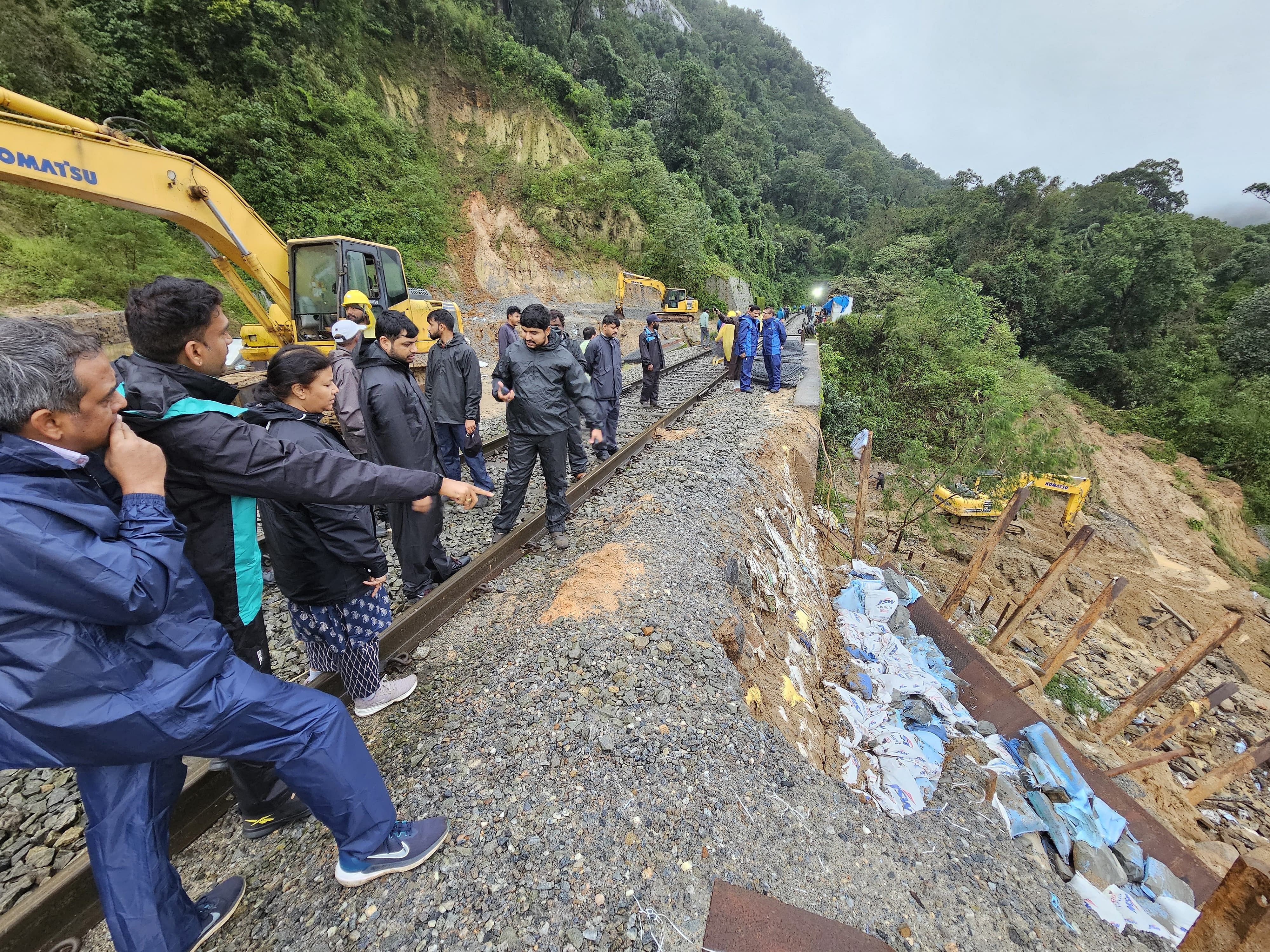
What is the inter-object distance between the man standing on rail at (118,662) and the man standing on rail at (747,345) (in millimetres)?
9866

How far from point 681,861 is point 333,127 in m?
19.0

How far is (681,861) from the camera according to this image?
76.1 inches

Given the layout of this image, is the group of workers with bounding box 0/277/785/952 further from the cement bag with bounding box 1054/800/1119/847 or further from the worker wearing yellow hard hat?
the cement bag with bounding box 1054/800/1119/847

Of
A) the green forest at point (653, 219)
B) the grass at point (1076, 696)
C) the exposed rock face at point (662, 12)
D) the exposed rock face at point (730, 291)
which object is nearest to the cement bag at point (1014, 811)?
the grass at point (1076, 696)

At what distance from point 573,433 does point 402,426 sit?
184 centimetres

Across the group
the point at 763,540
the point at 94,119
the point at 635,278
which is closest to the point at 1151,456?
the point at 635,278

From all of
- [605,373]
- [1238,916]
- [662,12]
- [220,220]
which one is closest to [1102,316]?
[605,373]

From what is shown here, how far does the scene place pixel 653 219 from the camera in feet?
78.9

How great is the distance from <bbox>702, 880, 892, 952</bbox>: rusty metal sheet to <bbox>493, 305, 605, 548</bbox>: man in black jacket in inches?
109

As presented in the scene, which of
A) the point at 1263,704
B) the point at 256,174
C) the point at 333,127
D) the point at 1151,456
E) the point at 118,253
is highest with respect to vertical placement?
the point at 333,127

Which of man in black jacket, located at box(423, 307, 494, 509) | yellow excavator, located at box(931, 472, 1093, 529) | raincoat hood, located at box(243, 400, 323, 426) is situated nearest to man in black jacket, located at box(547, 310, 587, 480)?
man in black jacket, located at box(423, 307, 494, 509)

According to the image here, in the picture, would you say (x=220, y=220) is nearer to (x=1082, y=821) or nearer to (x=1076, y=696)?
(x=1082, y=821)

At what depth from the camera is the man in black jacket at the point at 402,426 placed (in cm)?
321

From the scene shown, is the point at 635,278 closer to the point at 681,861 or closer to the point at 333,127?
the point at 333,127
